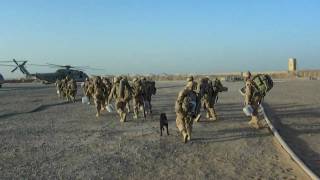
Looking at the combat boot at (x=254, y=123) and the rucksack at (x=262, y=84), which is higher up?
the rucksack at (x=262, y=84)

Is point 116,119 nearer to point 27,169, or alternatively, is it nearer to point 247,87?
point 247,87

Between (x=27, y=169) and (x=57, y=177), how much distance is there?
3.61 ft

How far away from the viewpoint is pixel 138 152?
550 inches

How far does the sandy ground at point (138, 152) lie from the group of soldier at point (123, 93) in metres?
0.78

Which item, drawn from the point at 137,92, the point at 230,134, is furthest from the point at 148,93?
the point at 230,134

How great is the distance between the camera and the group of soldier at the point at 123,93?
844 inches

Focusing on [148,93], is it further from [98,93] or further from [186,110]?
[186,110]

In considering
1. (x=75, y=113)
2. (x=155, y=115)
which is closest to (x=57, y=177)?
(x=155, y=115)

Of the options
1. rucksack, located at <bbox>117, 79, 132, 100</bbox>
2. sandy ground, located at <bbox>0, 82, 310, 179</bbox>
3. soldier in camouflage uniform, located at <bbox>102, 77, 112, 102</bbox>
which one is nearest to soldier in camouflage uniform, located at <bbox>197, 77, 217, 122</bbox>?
sandy ground, located at <bbox>0, 82, 310, 179</bbox>

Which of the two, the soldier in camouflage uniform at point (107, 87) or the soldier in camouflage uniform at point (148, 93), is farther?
the soldier in camouflage uniform at point (107, 87)

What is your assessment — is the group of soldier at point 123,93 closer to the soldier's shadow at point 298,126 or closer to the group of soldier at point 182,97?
the group of soldier at point 182,97

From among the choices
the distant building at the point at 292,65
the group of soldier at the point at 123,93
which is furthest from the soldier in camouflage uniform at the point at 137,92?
the distant building at the point at 292,65

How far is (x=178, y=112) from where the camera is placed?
1548 cm

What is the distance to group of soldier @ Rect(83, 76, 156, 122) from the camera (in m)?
21.4
